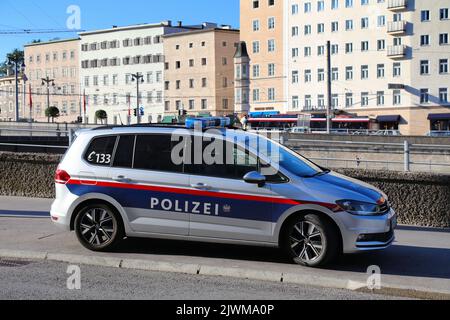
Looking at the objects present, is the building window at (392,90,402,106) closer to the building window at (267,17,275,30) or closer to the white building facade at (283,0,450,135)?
the white building facade at (283,0,450,135)

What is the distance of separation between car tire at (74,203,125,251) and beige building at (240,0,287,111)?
81.1 meters

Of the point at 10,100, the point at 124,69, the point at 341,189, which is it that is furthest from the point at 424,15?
the point at 10,100

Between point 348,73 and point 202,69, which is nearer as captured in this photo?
point 348,73

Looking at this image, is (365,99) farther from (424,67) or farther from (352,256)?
(352,256)

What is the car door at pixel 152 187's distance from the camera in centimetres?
808

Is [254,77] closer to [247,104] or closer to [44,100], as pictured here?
[247,104]

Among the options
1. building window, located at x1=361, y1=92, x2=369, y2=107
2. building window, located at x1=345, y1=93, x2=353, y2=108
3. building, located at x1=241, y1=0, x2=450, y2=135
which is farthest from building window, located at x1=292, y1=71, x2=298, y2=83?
building window, located at x1=361, y1=92, x2=369, y2=107

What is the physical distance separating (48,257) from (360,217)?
4.25 meters

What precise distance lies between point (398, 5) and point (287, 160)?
74028 millimetres

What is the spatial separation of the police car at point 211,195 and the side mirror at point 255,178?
1 centimetres

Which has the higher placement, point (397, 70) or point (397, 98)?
point (397, 70)

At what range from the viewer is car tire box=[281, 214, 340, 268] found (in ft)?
24.7

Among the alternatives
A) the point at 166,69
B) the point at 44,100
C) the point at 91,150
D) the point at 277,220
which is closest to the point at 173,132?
the point at 91,150

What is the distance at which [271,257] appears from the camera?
8289mm
